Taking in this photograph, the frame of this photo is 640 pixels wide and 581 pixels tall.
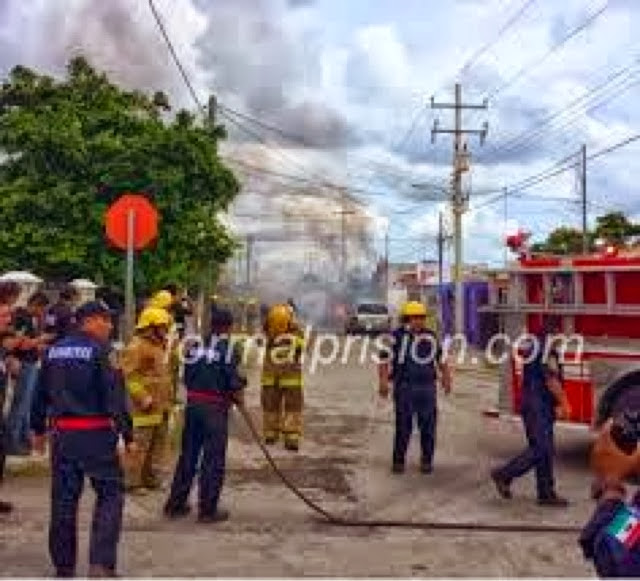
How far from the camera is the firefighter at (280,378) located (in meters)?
13.7

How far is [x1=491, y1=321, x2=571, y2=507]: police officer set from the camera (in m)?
10.5

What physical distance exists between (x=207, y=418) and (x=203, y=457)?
0.29m

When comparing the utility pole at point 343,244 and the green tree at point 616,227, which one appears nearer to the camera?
the green tree at point 616,227

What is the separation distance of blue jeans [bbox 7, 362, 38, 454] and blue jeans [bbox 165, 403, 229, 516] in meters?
2.50

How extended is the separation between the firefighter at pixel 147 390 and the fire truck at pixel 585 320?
3.29 m

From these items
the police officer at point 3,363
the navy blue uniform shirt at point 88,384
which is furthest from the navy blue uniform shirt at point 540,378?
the navy blue uniform shirt at point 88,384

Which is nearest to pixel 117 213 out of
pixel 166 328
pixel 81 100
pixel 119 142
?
pixel 166 328

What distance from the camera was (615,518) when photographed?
3.94m

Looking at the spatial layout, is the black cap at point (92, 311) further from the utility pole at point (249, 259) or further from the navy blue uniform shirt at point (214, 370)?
the utility pole at point (249, 259)

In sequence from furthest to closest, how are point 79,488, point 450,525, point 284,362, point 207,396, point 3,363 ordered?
point 284,362, point 207,396, point 3,363, point 450,525, point 79,488

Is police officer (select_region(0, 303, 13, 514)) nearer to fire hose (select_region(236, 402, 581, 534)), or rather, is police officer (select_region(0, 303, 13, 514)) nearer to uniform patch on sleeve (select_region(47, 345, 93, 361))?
uniform patch on sleeve (select_region(47, 345, 93, 361))

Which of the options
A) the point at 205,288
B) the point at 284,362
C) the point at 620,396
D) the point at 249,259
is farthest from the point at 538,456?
the point at 249,259

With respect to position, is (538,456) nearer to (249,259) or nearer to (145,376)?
(145,376)

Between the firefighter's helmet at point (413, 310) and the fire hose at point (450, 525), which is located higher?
the firefighter's helmet at point (413, 310)
